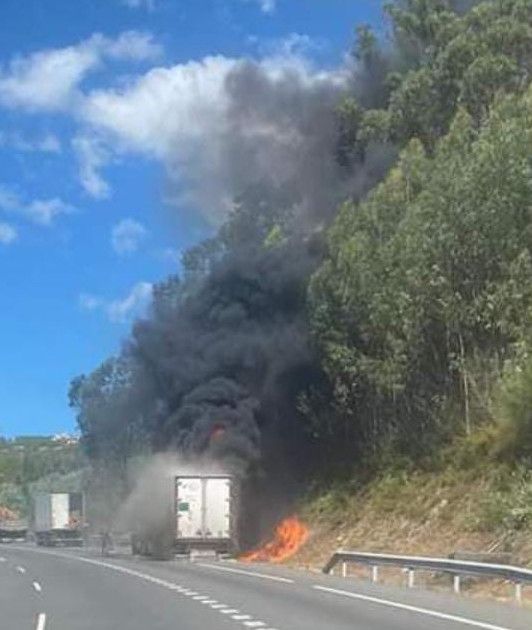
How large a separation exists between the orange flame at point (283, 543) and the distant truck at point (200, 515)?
3.70ft

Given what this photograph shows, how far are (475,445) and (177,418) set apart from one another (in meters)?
A: 13.5

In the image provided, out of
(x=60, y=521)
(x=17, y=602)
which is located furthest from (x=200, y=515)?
(x=60, y=521)

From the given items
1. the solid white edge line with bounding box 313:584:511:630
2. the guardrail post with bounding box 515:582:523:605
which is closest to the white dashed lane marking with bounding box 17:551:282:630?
the solid white edge line with bounding box 313:584:511:630

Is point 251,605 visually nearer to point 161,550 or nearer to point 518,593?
point 518,593

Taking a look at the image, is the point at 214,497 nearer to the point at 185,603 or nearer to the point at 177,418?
the point at 177,418

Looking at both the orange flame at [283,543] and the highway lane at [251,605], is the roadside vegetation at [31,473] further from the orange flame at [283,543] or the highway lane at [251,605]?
the highway lane at [251,605]

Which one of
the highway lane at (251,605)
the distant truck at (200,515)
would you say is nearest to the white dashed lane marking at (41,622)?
the highway lane at (251,605)

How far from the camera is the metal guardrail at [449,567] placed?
868 inches

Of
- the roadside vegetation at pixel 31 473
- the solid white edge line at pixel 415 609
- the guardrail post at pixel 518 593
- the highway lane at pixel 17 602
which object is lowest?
the highway lane at pixel 17 602

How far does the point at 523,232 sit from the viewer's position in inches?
1495

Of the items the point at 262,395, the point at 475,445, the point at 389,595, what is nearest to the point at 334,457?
the point at 262,395

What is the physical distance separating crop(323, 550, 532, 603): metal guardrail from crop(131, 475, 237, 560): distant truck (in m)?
12.2

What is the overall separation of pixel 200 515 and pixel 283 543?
3.72m

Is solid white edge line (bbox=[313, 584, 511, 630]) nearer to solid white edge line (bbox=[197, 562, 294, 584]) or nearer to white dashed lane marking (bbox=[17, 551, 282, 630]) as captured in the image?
white dashed lane marking (bbox=[17, 551, 282, 630])
